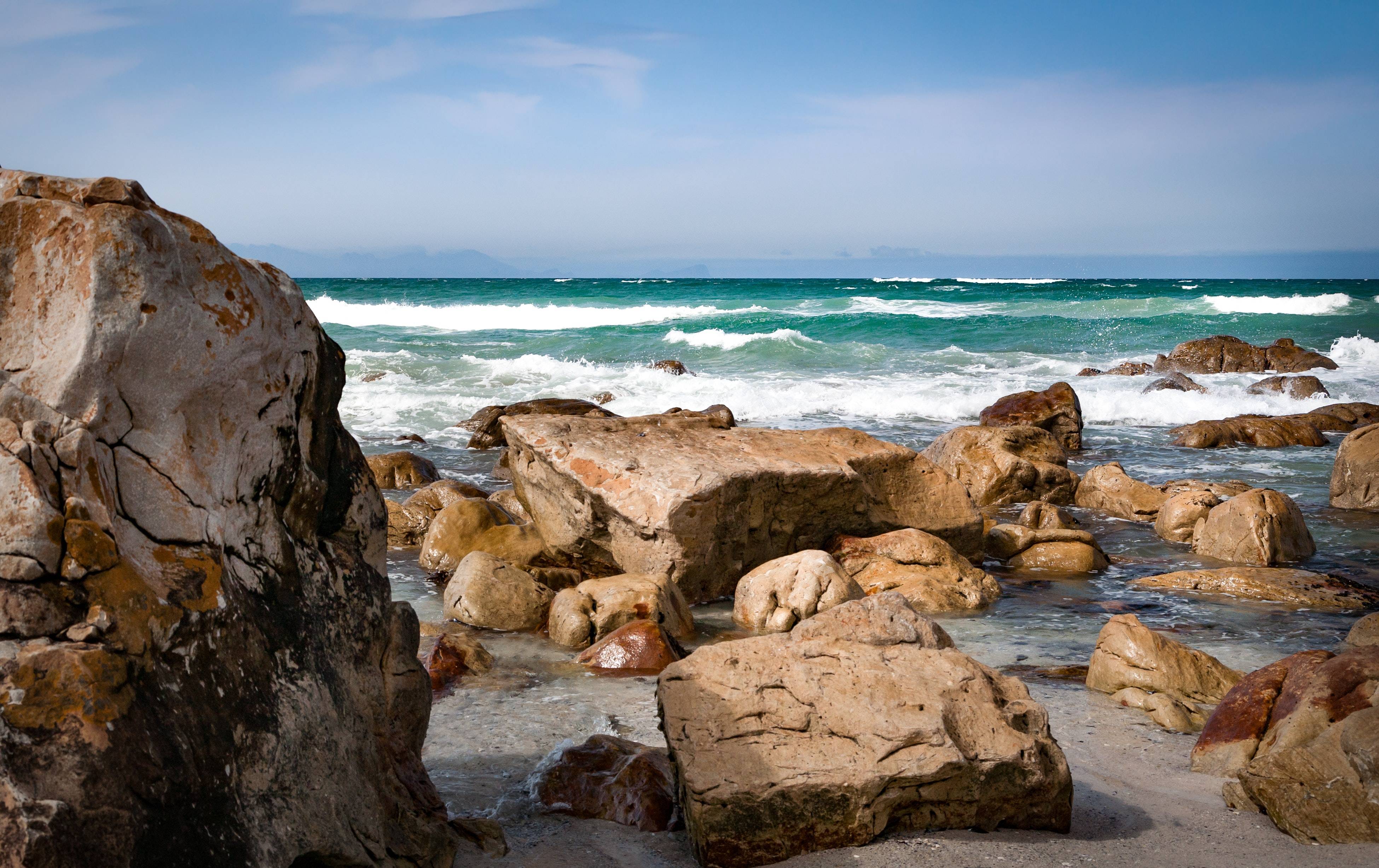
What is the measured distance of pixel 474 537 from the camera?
25.0 feet

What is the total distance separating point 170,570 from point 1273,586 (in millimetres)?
7008

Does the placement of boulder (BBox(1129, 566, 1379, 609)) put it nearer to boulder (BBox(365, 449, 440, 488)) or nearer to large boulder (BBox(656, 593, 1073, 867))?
large boulder (BBox(656, 593, 1073, 867))

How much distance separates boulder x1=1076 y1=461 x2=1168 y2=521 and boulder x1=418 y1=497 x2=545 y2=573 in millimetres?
5744

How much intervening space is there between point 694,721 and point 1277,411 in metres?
17.0

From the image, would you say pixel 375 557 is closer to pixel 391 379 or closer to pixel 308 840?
pixel 308 840

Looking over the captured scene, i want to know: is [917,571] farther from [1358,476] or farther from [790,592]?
[1358,476]

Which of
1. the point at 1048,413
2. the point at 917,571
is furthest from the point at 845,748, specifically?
the point at 1048,413

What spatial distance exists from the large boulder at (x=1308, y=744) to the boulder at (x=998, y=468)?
5.95 metres

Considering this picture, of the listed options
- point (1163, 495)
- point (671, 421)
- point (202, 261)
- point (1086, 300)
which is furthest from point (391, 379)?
point (1086, 300)

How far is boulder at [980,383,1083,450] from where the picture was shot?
14.0m

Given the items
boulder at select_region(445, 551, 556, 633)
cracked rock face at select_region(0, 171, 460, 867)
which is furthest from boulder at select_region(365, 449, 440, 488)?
cracked rock face at select_region(0, 171, 460, 867)

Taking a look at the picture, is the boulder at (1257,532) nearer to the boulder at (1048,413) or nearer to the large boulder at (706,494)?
the large boulder at (706,494)

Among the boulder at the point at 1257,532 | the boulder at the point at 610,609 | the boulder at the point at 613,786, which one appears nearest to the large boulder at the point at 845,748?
the boulder at the point at 613,786

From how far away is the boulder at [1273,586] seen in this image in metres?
6.79
